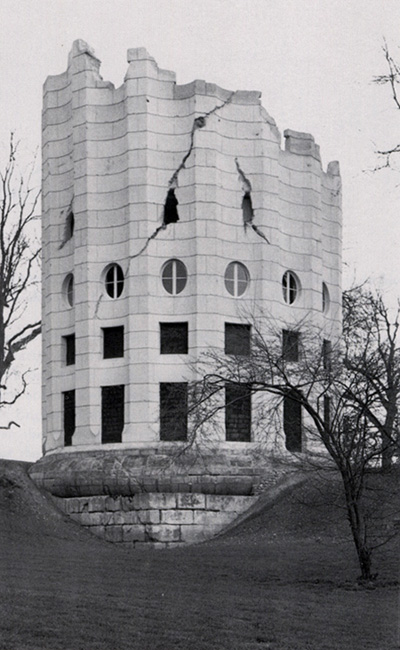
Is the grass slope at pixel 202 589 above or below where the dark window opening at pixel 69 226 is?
below

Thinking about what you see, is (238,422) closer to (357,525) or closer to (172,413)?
(172,413)

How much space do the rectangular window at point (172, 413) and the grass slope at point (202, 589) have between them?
3924mm

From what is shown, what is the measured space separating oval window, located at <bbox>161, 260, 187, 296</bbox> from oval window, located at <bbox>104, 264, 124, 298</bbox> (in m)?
1.43

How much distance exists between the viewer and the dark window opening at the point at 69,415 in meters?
41.3

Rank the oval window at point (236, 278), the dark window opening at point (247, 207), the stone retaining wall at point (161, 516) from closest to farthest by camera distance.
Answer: the stone retaining wall at point (161, 516), the oval window at point (236, 278), the dark window opening at point (247, 207)

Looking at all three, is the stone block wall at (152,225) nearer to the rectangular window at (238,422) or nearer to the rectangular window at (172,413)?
the rectangular window at (172,413)

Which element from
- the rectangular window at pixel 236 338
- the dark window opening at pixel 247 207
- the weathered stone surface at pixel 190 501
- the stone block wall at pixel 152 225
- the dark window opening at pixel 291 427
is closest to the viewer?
the weathered stone surface at pixel 190 501

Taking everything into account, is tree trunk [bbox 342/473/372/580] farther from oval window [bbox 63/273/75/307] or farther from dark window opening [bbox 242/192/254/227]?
oval window [bbox 63/273/75/307]

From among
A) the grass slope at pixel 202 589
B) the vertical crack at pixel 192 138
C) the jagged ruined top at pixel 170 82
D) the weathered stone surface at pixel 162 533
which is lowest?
the grass slope at pixel 202 589

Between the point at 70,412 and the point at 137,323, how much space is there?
Result: 4098mm

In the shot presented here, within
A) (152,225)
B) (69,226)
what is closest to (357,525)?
(152,225)

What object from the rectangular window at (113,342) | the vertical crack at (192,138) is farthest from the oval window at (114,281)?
the vertical crack at (192,138)

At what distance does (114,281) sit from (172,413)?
16.5 feet

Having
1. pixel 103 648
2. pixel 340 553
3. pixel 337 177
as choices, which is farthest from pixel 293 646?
pixel 337 177
